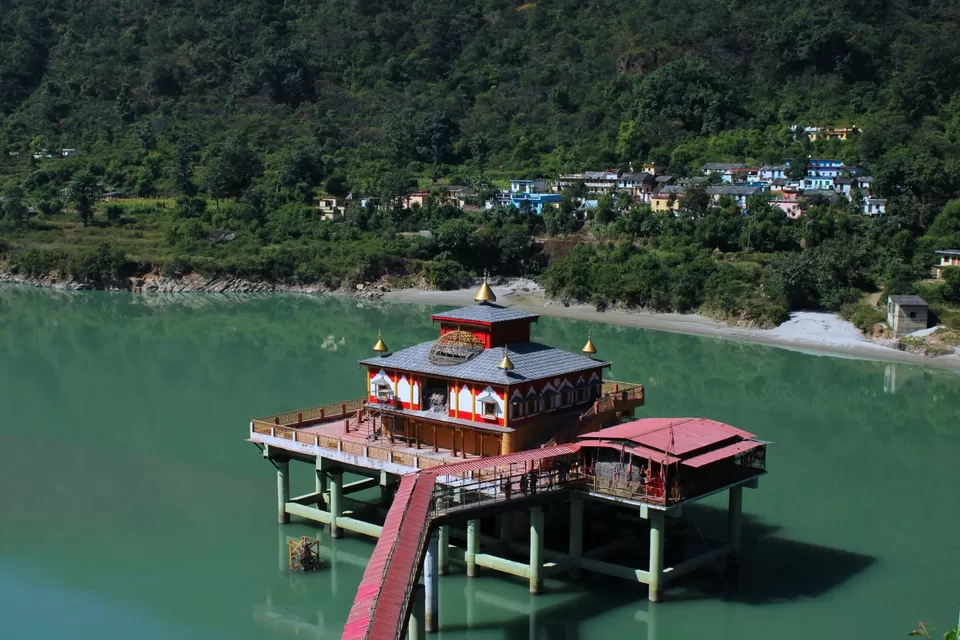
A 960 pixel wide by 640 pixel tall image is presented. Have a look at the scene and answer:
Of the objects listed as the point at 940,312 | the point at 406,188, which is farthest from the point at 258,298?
the point at 940,312

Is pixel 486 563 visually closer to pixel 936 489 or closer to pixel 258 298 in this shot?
pixel 936 489

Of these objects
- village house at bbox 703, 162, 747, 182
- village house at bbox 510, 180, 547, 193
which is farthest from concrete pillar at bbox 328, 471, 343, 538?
village house at bbox 510, 180, 547, 193

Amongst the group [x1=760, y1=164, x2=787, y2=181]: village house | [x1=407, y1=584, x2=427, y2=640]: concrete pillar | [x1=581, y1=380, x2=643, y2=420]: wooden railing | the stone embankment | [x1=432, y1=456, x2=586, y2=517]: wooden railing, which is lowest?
the stone embankment

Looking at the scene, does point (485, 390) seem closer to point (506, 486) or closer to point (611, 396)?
point (506, 486)

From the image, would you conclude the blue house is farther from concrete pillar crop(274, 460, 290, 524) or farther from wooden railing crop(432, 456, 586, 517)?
wooden railing crop(432, 456, 586, 517)

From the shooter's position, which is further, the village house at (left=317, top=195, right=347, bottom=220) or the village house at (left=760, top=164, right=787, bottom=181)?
the village house at (left=317, top=195, right=347, bottom=220)
